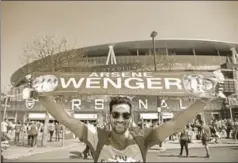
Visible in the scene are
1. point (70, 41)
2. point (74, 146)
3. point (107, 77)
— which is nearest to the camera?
point (74, 146)

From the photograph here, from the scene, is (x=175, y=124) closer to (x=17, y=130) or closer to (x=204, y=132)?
(x=204, y=132)

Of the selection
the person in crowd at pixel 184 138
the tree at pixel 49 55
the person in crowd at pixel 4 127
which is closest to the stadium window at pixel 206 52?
the person in crowd at pixel 184 138

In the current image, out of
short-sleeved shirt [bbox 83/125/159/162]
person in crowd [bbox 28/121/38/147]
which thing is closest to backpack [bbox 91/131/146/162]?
short-sleeved shirt [bbox 83/125/159/162]

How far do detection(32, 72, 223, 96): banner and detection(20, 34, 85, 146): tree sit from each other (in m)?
0.06

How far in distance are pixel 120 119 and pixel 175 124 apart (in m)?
0.34

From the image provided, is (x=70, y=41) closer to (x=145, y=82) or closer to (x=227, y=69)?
(x=145, y=82)

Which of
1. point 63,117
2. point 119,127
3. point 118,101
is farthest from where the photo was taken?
point 118,101

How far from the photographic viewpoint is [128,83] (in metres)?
2.13

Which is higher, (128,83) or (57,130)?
(128,83)

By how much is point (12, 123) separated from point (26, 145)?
0.61 feet

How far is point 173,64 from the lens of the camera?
2.21m

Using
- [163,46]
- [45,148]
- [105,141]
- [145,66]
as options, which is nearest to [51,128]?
[45,148]

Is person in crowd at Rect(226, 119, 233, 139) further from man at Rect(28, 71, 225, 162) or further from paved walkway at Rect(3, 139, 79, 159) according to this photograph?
paved walkway at Rect(3, 139, 79, 159)

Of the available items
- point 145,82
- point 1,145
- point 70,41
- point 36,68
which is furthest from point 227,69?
point 1,145
